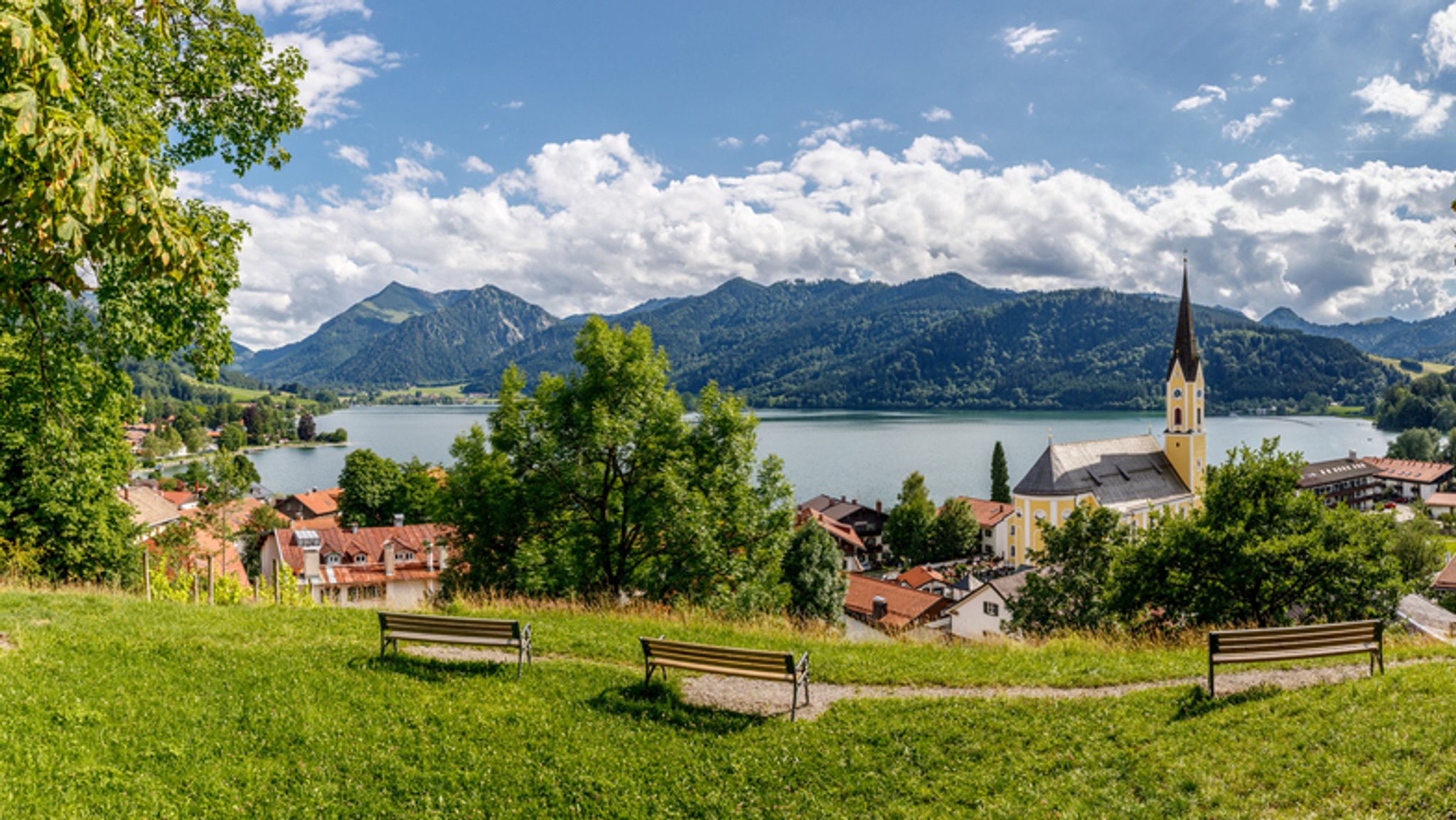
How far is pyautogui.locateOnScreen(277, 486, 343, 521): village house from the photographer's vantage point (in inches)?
2530

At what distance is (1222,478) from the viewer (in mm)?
18047

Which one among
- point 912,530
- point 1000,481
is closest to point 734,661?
point 912,530

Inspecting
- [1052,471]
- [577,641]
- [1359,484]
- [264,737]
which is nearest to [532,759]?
[264,737]

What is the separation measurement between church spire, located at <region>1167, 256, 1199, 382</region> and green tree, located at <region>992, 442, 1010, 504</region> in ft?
52.8

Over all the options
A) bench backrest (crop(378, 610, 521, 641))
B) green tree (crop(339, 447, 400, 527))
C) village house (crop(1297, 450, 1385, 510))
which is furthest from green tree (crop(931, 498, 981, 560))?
village house (crop(1297, 450, 1385, 510))

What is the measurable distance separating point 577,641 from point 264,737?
3.97 m

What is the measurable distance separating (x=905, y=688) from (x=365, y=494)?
56449 mm

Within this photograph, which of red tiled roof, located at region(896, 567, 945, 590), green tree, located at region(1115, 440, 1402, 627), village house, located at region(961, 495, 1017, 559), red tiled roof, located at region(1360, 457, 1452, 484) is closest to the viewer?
green tree, located at region(1115, 440, 1402, 627)

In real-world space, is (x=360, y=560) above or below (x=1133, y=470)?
below

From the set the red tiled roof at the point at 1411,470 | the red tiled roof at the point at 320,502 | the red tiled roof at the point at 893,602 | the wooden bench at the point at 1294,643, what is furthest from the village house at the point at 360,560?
the red tiled roof at the point at 1411,470

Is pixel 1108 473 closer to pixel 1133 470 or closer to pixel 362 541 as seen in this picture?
pixel 1133 470

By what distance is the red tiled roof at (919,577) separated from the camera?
48.1 m

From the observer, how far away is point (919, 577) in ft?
161

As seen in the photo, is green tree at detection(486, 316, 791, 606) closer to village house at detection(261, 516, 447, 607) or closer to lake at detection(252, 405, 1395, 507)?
village house at detection(261, 516, 447, 607)
